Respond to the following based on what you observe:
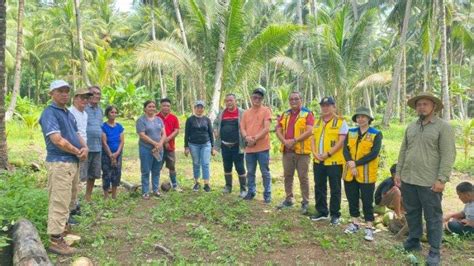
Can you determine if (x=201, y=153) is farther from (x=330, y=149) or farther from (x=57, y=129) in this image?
(x=57, y=129)

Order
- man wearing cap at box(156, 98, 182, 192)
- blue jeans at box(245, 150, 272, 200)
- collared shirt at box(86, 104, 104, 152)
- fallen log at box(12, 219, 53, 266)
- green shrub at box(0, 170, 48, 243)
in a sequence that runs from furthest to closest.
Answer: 1. man wearing cap at box(156, 98, 182, 192)
2. blue jeans at box(245, 150, 272, 200)
3. collared shirt at box(86, 104, 104, 152)
4. green shrub at box(0, 170, 48, 243)
5. fallen log at box(12, 219, 53, 266)

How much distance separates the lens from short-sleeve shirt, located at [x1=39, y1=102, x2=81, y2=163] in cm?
423

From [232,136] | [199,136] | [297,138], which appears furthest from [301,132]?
[199,136]

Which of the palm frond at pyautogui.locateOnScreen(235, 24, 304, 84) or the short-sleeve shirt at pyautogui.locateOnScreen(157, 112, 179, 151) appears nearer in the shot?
the short-sleeve shirt at pyautogui.locateOnScreen(157, 112, 179, 151)

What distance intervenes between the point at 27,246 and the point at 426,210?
153 inches

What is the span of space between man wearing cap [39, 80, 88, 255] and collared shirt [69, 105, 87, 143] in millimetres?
1053

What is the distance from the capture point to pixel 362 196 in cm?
524

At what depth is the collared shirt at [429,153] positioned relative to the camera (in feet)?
14.0

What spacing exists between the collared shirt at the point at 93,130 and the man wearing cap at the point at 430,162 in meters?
4.05

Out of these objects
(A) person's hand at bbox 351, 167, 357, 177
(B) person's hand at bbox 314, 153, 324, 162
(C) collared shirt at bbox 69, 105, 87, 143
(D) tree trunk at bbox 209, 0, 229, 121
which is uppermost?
(D) tree trunk at bbox 209, 0, 229, 121

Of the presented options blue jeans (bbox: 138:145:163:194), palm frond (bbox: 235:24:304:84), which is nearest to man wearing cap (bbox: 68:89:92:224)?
blue jeans (bbox: 138:145:163:194)

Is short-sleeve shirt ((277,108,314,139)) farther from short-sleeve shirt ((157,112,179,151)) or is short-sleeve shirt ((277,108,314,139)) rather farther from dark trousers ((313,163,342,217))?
short-sleeve shirt ((157,112,179,151))

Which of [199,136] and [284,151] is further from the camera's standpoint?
[199,136]

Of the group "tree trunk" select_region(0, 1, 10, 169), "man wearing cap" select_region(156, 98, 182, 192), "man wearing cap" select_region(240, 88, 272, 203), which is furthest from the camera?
"tree trunk" select_region(0, 1, 10, 169)
